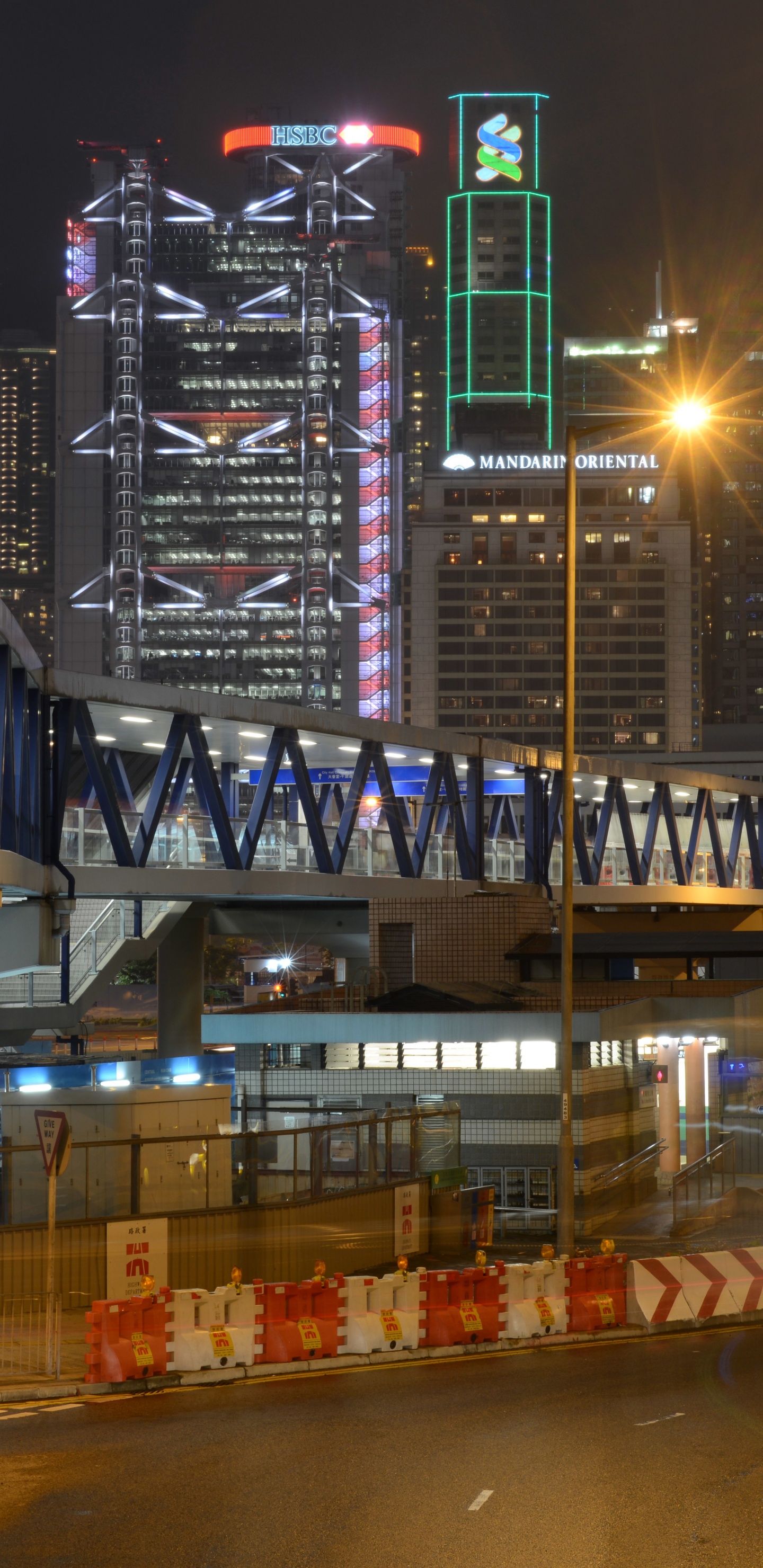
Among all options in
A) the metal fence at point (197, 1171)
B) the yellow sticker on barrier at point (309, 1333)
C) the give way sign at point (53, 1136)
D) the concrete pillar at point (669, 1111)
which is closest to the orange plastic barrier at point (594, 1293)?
the yellow sticker on barrier at point (309, 1333)

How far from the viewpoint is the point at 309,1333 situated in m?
17.0

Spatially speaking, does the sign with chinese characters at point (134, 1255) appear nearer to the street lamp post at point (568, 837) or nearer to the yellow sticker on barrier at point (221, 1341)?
the yellow sticker on barrier at point (221, 1341)

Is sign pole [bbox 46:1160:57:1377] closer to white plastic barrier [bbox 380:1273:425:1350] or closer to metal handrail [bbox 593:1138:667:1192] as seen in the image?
white plastic barrier [bbox 380:1273:425:1350]

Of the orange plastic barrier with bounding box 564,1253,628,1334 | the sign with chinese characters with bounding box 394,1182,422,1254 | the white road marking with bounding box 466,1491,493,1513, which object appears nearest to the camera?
the white road marking with bounding box 466,1491,493,1513

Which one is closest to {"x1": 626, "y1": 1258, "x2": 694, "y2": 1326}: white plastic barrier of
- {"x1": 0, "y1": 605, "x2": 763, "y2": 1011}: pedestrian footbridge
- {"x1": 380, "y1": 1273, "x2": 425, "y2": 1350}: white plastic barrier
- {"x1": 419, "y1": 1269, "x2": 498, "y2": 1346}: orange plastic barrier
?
{"x1": 419, "y1": 1269, "x2": 498, "y2": 1346}: orange plastic barrier

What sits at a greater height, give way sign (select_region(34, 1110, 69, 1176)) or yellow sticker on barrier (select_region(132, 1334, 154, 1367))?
give way sign (select_region(34, 1110, 69, 1176))

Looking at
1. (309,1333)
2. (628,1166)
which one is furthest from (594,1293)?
(628,1166)

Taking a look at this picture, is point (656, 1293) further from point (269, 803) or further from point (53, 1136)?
point (269, 803)

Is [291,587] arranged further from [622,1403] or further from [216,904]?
[622,1403]

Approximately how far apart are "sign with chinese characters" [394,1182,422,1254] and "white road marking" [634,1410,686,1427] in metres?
9.77

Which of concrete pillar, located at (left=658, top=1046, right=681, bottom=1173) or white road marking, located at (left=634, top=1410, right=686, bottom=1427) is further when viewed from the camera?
concrete pillar, located at (left=658, top=1046, right=681, bottom=1173)

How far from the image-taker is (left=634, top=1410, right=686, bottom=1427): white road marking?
13711 millimetres

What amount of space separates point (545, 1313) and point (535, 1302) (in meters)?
0.19

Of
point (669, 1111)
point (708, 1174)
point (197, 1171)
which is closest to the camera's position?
point (197, 1171)
